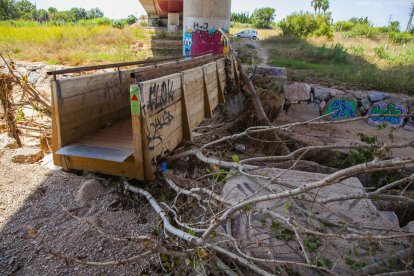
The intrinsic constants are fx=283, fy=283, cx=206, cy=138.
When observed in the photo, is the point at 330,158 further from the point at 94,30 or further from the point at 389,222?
the point at 94,30

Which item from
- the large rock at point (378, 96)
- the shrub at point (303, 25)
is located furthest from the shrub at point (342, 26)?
the large rock at point (378, 96)

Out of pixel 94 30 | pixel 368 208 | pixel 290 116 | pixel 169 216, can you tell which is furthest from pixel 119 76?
pixel 94 30

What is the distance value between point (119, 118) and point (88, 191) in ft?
6.28

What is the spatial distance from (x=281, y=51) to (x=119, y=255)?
18119mm

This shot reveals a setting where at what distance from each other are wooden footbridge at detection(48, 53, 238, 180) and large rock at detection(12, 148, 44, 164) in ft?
3.24

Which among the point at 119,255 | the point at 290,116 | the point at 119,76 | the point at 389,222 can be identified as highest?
the point at 119,76

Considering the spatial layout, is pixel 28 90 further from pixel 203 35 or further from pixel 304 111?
pixel 304 111

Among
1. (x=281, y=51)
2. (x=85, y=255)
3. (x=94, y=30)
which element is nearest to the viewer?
(x=85, y=255)

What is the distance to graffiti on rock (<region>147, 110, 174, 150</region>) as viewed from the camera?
3464mm

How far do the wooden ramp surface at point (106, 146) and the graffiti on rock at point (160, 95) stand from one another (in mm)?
690

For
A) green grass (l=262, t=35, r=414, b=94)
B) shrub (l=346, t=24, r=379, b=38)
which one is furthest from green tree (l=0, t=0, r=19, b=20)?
green grass (l=262, t=35, r=414, b=94)

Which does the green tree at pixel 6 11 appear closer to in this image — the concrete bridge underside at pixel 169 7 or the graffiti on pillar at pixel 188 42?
→ the concrete bridge underside at pixel 169 7

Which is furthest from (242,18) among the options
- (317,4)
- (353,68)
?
(353,68)

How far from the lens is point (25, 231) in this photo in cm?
302
